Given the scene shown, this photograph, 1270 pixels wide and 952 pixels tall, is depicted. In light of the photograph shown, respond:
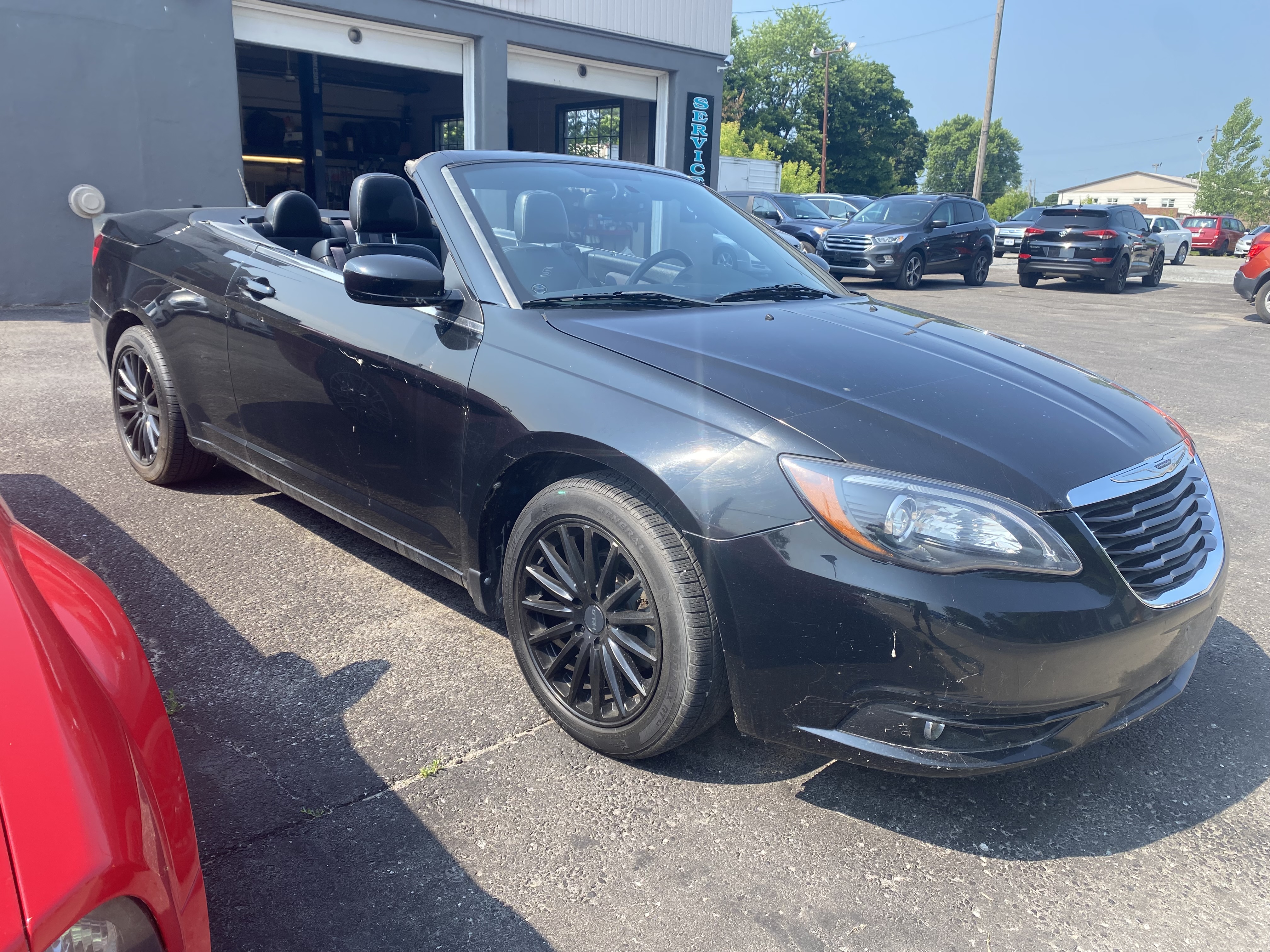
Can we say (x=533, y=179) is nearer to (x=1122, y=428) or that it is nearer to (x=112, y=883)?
(x=1122, y=428)

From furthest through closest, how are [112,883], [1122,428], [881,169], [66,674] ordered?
[881,169], [1122,428], [66,674], [112,883]

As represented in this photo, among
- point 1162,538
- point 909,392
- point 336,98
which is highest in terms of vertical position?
point 336,98

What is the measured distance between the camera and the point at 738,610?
2.15 meters

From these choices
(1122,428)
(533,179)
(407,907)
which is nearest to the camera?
(407,907)

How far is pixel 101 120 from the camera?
10.6 m

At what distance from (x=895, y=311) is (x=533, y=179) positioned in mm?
1390

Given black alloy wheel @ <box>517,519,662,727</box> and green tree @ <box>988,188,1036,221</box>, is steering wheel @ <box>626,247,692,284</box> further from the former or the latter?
green tree @ <box>988,188,1036,221</box>

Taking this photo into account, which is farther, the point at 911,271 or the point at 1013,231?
the point at 1013,231

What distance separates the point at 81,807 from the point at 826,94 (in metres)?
58.7

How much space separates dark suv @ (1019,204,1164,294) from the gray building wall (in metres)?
13.2

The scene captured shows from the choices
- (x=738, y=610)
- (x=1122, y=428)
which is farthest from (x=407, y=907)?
(x=1122, y=428)

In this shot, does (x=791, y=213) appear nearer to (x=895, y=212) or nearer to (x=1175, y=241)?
(x=895, y=212)

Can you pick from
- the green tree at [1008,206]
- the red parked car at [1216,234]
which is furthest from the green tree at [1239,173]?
the red parked car at [1216,234]

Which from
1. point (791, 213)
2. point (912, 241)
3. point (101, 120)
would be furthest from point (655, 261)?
point (791, 213)
